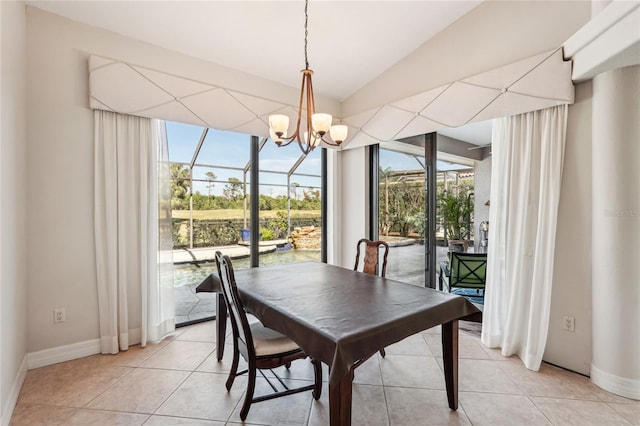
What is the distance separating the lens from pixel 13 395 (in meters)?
1.93

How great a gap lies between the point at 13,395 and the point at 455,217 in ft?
14.1

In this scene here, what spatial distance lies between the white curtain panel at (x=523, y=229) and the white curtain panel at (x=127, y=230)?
3.16m

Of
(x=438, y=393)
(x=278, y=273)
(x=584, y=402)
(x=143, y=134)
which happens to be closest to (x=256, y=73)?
(x=143, y=134)

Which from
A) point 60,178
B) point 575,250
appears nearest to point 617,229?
point 575,250

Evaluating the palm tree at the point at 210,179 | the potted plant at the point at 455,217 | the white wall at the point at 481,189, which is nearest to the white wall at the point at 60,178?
the palm tree at the point at 210,179

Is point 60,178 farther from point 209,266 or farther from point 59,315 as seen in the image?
point 209,266

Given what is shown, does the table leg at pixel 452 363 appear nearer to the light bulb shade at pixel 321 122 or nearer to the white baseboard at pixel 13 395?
the light bulb shade at pixel 321 122

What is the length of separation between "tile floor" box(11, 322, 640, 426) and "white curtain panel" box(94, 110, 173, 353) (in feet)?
0.93

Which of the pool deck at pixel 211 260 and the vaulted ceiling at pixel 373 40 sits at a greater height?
the vaulted ceiling at pixel 373 40

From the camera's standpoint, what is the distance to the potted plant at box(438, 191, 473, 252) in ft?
12.4

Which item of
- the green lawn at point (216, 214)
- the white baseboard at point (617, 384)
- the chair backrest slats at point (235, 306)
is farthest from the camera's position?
the green lawn at point (216, 214)

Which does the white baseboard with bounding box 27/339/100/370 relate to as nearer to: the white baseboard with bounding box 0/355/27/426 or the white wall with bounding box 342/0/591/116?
the white baseboard with bounding box 0/355/27/426

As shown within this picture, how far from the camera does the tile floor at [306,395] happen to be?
183 centimetres

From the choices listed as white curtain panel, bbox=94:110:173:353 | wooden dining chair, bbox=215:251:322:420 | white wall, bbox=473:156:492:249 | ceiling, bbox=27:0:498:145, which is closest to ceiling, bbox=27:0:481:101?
ceiling, bbox=27:0:498:145
